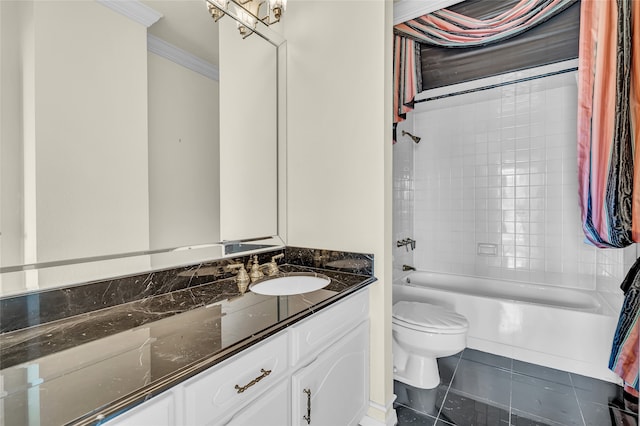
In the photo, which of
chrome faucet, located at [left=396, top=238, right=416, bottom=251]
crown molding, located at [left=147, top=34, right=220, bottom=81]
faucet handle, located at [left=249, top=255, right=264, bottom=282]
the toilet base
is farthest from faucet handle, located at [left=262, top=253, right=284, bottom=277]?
chrome faucet, located at [left=396, top=238, right=416, bottom=251]

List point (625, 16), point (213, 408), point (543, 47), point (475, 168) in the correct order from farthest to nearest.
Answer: point (475, 168) < point (543, 47) < point (625, 16) < point (213, 408)

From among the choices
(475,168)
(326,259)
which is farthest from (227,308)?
(475,168)

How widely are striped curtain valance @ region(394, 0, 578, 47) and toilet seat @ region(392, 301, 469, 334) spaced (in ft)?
5.59

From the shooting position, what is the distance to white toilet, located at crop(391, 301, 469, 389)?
1878 mm

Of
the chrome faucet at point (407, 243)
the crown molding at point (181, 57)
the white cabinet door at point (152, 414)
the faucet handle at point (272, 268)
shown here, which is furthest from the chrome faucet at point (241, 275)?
the chrome faucet at point (407, 243)

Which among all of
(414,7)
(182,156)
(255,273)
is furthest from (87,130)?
(414,7)

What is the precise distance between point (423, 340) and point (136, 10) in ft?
7.23

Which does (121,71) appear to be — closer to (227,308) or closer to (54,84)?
(54,84)

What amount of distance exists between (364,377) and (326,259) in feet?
2.09

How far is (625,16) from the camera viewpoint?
1476 mm

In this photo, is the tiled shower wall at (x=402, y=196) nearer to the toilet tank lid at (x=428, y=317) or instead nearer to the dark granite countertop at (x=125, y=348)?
the toilet tank lid at (x=428, y=317)

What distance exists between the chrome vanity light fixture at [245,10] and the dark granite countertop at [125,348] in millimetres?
1282

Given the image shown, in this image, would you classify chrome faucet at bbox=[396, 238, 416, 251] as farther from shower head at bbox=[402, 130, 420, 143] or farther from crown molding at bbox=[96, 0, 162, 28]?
crown molding at bbox=[96, 0, 162, 28]

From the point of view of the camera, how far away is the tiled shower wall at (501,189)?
2.70 meters
